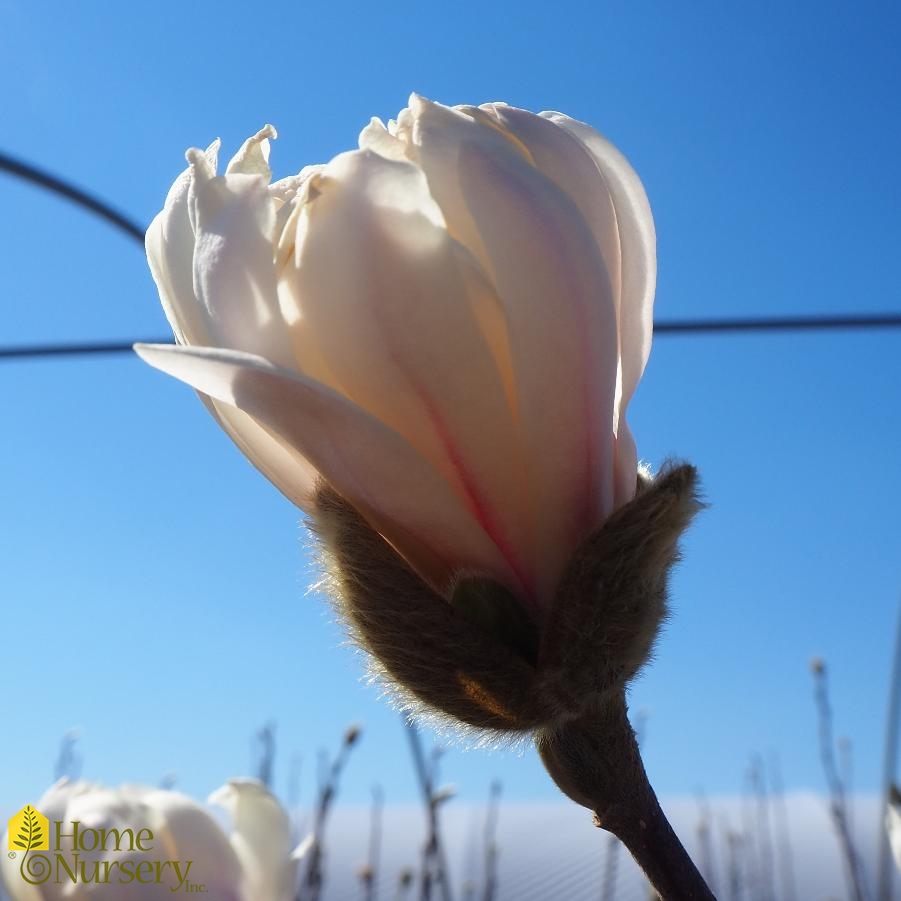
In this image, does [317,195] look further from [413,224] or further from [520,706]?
[520,706]

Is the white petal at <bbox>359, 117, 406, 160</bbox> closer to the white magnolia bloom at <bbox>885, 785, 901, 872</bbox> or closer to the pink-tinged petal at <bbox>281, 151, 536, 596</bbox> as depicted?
the pink-tinged petal at <bbox>281, 151, 536, 596</bbox>

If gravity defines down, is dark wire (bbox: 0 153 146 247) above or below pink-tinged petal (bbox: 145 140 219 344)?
above

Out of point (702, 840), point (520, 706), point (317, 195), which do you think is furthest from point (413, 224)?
point (702, 840)

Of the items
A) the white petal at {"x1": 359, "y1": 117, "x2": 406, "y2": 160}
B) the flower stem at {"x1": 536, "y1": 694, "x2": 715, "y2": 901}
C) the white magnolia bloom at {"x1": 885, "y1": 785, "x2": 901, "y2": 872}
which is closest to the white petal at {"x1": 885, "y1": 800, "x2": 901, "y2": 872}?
the white magnolia bloom at {"x1": 885, "y1": 785, "x2": 901, "y2": 872}

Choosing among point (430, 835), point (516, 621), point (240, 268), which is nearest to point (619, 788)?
point (516, 621)

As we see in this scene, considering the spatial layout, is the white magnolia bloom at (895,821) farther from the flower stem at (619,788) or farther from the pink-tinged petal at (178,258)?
the pink-tinged petal at (178,258)

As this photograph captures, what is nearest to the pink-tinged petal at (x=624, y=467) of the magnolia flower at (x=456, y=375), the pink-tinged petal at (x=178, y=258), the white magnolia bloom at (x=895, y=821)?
the magnolia flower at (x=456, y=375)
